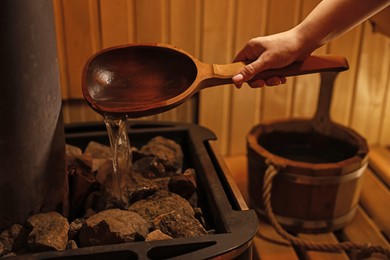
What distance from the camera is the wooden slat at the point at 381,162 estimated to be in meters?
1.60

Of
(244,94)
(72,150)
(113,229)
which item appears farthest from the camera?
(244,94)

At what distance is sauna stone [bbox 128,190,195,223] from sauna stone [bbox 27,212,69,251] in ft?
0.49

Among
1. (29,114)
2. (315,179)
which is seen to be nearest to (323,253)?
(315,179)

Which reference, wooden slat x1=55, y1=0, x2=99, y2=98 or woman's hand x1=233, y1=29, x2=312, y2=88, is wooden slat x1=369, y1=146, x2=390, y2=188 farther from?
wooden slat x1=55, y1=0, x2=99, y2=98

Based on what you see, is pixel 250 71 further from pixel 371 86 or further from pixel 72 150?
pixel 371 86

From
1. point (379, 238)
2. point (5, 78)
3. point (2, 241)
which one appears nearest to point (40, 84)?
point (5, 78)

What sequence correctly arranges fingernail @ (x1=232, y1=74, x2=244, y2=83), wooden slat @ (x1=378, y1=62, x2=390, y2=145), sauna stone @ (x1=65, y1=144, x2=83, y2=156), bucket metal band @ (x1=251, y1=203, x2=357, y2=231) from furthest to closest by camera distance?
1. wooden slat @ (x1=378, y1=62, x2=390, y2=145)
2. bucket metal band @ (x1=251, y1=203, x2=357, y2=231)
3. sauna stone @ (x1=65, y1=144, x2=83, y2=156)
4. fingernail @ (x1=232, y1=74, x2=244, y2=83)

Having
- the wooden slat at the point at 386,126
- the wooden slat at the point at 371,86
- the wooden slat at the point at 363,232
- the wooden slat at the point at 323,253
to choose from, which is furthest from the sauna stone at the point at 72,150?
the wooden slat at the point at 386,126

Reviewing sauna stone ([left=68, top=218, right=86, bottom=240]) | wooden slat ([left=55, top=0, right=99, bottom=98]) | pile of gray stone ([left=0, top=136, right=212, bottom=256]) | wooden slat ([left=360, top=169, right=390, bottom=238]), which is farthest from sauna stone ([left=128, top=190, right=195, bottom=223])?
wooden slat ([left=360, top=169, right=390, bottom=238])

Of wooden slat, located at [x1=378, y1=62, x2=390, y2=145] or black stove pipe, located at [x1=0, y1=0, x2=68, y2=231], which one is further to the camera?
wooden slat, located at [x1=378, y1=62, x2=390, y2=145]

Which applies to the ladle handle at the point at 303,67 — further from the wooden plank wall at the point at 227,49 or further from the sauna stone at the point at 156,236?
the wooden plank wall at the point at 227,49

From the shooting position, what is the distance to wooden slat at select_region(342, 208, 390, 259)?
1.35 meters

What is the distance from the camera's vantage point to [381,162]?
166 centimetres

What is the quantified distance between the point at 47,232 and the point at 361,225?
34.0 inches
